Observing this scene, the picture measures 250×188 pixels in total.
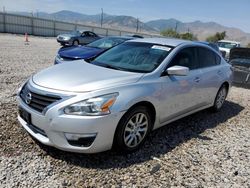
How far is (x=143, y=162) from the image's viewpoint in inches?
139

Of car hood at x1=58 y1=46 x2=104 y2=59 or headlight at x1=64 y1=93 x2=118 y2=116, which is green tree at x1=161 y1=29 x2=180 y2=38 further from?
headlight at x1=64 y1=93 x2=118 y2=116

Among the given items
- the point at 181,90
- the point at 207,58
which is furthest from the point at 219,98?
the point at 181,90

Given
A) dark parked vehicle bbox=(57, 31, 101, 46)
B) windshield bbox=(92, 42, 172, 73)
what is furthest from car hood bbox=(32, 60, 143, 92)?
dark parked vehicle bbox=(57, 31, 101, 46)

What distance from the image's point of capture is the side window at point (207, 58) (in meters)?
5.06

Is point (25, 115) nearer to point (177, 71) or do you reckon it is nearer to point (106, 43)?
point (177, 71)

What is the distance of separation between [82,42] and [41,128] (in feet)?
62.6

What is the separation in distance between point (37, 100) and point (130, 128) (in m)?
1.26

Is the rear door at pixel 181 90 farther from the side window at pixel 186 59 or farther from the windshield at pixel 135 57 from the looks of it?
the windshield at pixel 135 57

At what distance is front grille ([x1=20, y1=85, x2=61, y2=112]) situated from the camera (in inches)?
124

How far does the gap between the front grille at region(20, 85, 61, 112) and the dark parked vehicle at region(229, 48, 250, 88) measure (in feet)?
26.3

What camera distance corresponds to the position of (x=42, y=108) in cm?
320

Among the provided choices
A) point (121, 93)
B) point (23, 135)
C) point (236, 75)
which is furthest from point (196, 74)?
point (236, 75)

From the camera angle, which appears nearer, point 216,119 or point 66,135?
point 66,135

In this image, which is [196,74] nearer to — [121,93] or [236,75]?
[121,93]
